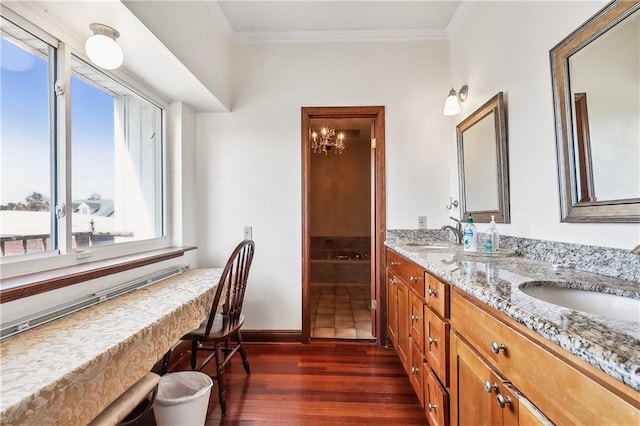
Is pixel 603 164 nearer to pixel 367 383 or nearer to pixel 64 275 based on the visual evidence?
pixel 367 383

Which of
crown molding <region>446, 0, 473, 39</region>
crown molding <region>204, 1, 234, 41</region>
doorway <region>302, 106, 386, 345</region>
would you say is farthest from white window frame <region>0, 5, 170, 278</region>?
crown molding <region>446, 0, 473, 39</region>

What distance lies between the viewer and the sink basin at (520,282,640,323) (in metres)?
0.83

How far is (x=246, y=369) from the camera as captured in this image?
196 centimetres

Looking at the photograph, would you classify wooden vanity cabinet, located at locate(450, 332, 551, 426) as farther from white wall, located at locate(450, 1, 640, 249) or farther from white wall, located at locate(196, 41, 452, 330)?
white wall, located at locate(196, 41, 452, 330)

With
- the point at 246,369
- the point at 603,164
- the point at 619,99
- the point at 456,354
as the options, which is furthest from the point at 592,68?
the point at 246,369

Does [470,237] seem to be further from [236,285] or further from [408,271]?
[236,285]

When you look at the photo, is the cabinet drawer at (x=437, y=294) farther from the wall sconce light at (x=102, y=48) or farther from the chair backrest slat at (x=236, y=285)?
the wall sconce light at (x=102, y=48)

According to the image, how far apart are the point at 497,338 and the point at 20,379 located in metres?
1.29

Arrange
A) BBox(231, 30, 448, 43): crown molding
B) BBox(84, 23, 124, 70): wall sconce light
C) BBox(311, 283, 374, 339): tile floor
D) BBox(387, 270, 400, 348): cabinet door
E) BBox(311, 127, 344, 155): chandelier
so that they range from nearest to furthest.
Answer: BBox(84, 23, 124, 70): wall sconce light < BBox(387, 270, 400, 348): cabinet door < BBox(231, 30, 448, 43): crown molding < BBox(311, 283, 374, 339): tile floor < BBox(311, 127, 344, 155): chandelier

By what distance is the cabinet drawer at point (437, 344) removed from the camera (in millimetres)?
1173

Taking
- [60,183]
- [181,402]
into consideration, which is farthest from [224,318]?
[60,183]

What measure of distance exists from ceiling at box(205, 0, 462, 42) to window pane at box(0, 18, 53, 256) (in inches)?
48.0

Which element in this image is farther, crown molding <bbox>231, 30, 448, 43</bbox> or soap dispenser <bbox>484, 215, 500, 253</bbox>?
crown molding <bbox>231, 30, 448, 43</bbox>

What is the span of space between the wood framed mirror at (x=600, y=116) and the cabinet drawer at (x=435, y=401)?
90 cm
